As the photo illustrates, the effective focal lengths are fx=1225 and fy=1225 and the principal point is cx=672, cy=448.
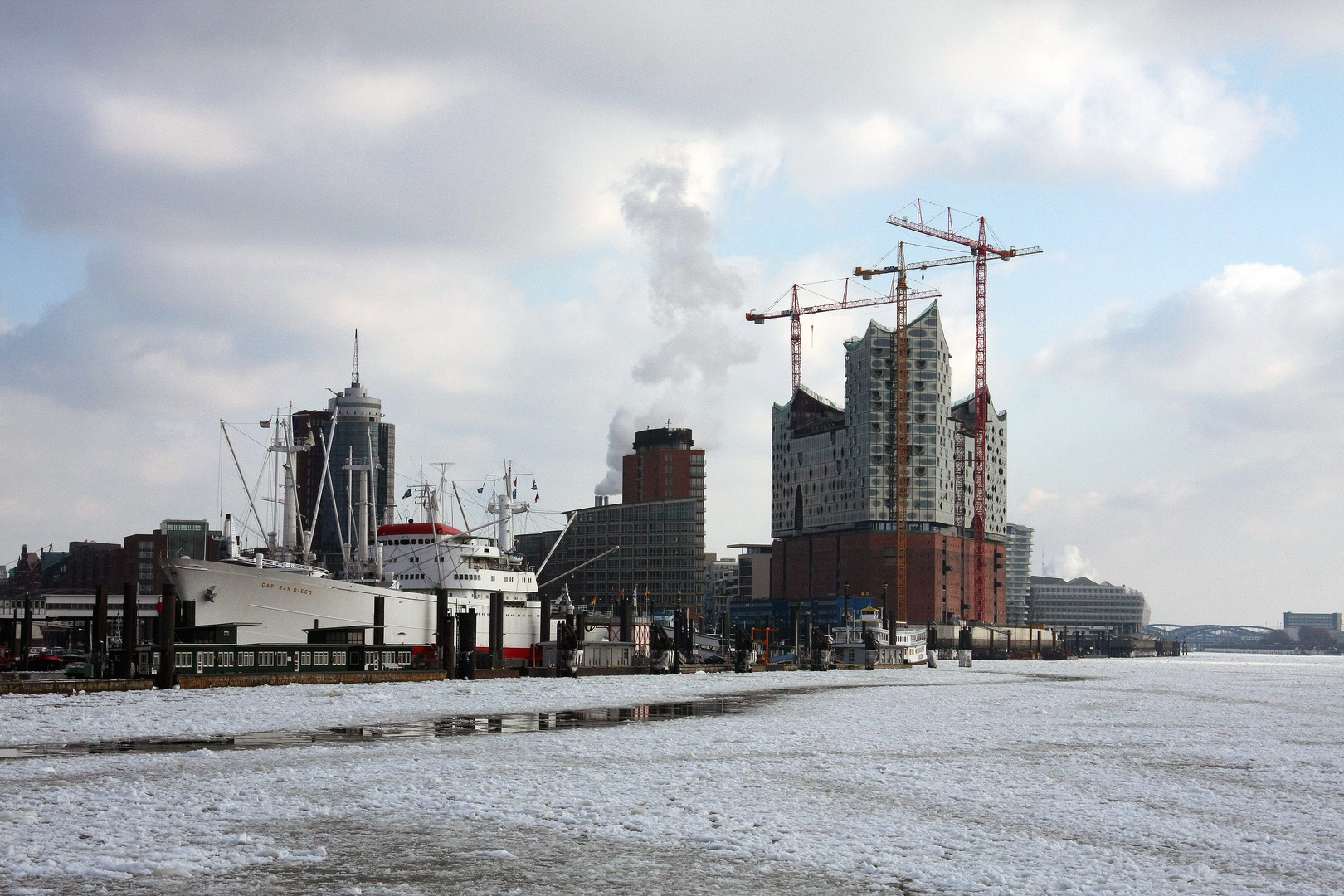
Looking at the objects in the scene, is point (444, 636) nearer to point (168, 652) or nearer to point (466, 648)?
point (466, 648)

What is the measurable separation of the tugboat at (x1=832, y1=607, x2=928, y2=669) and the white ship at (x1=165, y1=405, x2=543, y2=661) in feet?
119

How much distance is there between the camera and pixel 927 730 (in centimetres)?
4491

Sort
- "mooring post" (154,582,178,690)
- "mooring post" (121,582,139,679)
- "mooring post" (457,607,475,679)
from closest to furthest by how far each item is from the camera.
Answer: "mooring post" (154,582,178,690) → "mooring post" (121,582,139,679) → "mooring post" (457,607,475,679)

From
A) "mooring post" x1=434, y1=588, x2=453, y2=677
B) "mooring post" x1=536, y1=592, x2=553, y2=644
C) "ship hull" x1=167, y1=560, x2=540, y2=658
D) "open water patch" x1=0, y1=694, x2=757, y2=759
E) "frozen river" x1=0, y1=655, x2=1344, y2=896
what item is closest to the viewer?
"frozen river" x1=0, y1=655, x2=1344, y2=896

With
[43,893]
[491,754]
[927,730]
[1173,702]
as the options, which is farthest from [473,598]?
[43,893]

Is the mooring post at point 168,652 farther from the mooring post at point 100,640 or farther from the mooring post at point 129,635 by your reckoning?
the mooring post at point 100,640

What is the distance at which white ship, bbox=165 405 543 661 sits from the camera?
298 feet

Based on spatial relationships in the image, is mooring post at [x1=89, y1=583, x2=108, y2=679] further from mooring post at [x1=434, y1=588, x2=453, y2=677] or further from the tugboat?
the tugboat

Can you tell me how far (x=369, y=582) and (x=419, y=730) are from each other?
6841 centimetres

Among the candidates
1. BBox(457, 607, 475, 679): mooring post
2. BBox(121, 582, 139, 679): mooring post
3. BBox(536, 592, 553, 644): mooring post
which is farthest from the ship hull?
BBox(121, 582, 139, 679): mooring post

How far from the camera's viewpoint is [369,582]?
106750 millimetres

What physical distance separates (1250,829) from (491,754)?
745 inches

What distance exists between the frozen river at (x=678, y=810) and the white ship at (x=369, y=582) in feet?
151

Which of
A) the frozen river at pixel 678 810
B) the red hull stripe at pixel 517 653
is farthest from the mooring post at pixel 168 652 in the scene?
the red hull stripe at pixel 517 653
